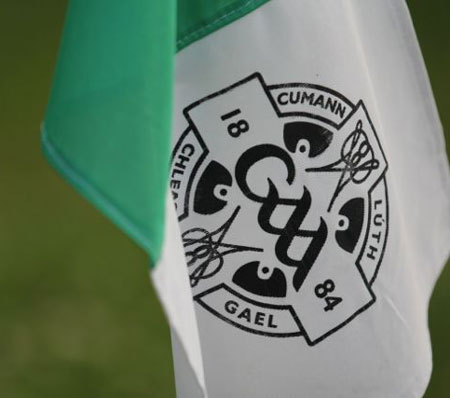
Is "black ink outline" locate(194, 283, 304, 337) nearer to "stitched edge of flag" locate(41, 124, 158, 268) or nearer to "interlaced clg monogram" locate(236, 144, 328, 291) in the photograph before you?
"interlaced clg monogram" locate(236, 144, 328, 291)

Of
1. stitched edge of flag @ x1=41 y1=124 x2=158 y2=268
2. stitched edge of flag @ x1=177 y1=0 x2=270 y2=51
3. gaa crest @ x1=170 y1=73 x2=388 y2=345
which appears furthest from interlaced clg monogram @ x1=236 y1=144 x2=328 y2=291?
stitched edge of flag @ x1=41 y1=124 x2=158 y2=268

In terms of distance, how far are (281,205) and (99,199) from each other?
1.30ft

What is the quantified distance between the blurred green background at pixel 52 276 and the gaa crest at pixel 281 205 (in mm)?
972

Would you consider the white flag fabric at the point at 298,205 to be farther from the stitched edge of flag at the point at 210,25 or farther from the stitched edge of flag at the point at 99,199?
Answer: the stitched edge of flag at the point at 99,199

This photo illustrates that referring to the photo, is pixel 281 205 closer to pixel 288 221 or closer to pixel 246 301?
pixel 288 221

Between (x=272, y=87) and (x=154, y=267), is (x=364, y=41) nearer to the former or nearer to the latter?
(x=272, y=87)

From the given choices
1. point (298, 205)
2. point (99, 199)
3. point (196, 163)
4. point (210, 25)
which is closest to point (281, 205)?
point (298, 205)

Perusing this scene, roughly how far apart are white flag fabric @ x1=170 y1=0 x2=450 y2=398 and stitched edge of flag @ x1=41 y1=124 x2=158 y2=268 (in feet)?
0.93

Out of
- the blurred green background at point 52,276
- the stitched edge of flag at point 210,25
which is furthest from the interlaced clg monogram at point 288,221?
the blurred green background at point 52,276

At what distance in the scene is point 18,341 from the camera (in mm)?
2246

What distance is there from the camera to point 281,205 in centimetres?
131

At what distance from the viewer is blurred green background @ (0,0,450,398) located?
86.2 inches

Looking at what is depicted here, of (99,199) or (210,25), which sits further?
(210,25)

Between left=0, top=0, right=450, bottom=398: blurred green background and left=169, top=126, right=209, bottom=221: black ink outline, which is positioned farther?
left=0, top=0, right=450, bottom=398: blurred green background
